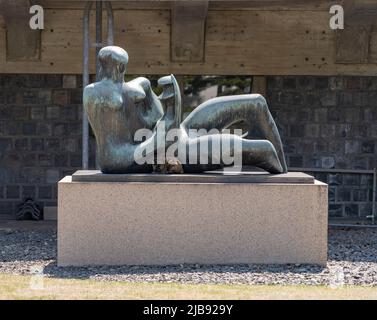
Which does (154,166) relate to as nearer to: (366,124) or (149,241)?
(149,241)

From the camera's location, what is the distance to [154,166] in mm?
7695

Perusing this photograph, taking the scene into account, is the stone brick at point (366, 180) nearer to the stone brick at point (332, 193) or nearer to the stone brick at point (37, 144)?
the stone brick at point (332, 193)

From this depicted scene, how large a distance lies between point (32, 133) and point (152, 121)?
4626mm

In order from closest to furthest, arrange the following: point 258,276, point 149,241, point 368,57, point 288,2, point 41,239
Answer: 1. point 258,276
2. point 149,241
3. point 41,239
4. point 288,2
5. point 368,57

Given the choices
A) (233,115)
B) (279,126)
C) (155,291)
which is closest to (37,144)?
(279,126)

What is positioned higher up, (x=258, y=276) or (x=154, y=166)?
(x=154, y=166)

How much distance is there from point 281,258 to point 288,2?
14.8 ft

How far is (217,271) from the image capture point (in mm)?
7273

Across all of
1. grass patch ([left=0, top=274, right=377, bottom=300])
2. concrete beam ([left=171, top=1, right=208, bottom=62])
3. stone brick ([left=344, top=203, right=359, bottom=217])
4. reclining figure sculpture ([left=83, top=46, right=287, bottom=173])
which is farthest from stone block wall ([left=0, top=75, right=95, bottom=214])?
grass patch ([left=0, top=274, right=377, bottom=300])

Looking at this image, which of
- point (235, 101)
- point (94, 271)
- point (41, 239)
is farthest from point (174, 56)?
point (94, 271)

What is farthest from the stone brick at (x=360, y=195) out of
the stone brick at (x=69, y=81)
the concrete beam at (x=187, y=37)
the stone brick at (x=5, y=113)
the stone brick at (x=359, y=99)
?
the stone brick at (x=5, y=113)

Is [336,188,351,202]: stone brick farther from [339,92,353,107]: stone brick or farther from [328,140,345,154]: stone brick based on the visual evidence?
[339,92,353,107]: stone brick

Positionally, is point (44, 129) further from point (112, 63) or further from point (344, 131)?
point (112, 63)

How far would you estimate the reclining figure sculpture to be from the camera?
24.7 ft
